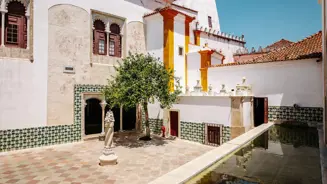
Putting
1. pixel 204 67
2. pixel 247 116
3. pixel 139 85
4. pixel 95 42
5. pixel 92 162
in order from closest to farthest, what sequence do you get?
1. pixel 92 162
2. pixel 139 85
3. pixel 247 116
4. pixel 95 42
5. pixel 204 67

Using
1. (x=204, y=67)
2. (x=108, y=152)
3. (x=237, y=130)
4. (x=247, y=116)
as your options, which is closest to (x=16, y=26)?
(x=108, y=152)

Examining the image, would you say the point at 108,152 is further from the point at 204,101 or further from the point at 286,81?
the point at 286,81

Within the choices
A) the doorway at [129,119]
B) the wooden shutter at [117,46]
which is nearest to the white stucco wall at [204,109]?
the doorway at [129,119]

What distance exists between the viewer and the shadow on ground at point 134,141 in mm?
8829

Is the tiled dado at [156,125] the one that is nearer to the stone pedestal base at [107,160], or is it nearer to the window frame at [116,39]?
the window frame at [116,39]

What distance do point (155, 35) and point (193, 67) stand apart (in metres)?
2.61

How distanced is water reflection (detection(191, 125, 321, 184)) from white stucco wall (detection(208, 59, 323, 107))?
2913 mm

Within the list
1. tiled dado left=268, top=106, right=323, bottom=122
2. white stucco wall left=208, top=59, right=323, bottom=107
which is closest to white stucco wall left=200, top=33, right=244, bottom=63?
white stucco wall left=208, top=59, right=323, bottom=107

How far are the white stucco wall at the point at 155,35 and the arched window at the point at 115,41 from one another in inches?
67.7

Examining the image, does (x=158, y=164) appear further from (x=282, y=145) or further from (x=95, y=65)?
(x=95, y=65)

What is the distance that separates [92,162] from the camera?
6543 millimetres

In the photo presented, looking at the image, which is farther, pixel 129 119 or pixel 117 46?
pixel 129 119

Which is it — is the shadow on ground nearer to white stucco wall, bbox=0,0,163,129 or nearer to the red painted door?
the red painted door

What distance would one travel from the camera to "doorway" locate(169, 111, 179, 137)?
33.6 ft
